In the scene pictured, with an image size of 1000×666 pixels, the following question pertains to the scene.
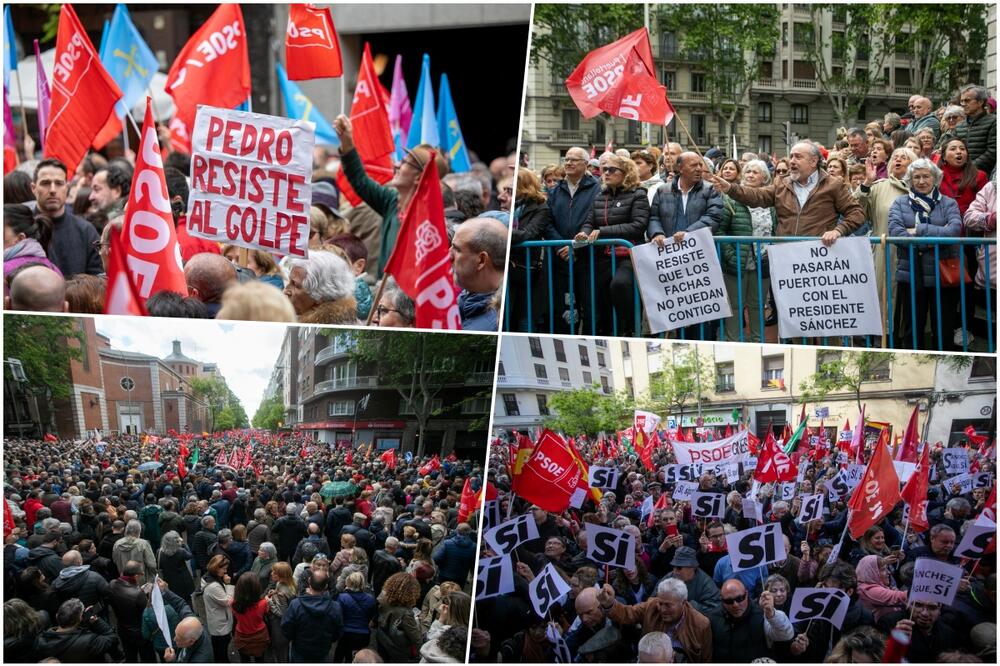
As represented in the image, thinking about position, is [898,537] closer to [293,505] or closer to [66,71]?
[293,505]

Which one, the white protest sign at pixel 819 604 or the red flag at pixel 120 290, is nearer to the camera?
the red flag at pixel 120 290

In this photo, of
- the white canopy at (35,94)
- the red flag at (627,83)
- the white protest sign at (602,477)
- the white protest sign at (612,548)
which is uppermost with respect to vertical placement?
the white canopy at (35,94)

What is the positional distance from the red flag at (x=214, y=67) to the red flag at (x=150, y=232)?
7.98ft

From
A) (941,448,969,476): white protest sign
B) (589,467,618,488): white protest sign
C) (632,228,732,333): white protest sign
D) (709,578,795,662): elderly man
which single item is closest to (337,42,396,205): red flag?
(632,228,732,333): white protest sign

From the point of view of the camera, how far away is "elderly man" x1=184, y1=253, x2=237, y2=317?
6789mm

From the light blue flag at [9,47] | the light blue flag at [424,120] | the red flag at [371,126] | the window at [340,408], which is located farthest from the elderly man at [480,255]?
the light blue flag at [9,47]

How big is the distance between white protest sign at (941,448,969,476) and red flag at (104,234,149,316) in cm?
497

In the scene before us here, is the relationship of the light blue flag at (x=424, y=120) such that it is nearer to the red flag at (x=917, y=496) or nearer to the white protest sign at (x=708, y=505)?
the white protest sign at (x=708, y=505)

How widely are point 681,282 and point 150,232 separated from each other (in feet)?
11.2

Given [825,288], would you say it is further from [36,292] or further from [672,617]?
[36,292]

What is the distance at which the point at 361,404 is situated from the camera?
7.18 metres

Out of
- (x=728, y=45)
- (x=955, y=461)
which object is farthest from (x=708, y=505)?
(x=728, y=45)

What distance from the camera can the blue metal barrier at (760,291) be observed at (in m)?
7.75

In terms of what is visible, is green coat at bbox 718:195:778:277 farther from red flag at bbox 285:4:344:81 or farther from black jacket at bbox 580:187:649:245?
red flag at bbox 285:4:344:81
